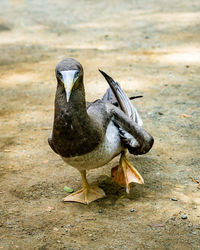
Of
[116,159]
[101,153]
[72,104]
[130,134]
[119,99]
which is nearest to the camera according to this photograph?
[72,104]

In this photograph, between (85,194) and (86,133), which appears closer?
(86,133)

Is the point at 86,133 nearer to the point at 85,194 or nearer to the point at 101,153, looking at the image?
the point at 101,153

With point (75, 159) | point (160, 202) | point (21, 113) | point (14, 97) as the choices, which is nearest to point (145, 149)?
point (160, 202)

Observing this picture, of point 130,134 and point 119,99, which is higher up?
point 119,99

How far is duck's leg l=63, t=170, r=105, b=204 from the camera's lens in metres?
4.02

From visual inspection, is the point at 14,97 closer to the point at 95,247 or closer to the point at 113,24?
the point at 95,247

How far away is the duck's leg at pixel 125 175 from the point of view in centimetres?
408

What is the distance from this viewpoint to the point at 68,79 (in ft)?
10.7

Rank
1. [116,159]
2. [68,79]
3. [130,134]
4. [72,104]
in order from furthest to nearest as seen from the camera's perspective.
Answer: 1. [116,159]
2. [130,134]
3. [72,104]
4. [68,79]

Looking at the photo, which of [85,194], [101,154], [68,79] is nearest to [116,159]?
[85,194]

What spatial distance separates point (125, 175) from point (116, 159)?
0.82 m

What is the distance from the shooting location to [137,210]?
12.4 ft

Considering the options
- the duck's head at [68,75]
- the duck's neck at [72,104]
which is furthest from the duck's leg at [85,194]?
the duck's head at [68,75]

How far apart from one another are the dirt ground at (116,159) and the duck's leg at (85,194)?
63 mm
